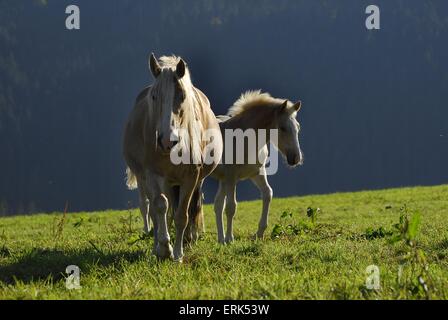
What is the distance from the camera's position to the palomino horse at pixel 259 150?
12812 millimetres

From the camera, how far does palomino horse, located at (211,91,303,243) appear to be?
42.0 ft

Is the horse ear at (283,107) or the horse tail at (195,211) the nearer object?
the horse tail at (195,211)

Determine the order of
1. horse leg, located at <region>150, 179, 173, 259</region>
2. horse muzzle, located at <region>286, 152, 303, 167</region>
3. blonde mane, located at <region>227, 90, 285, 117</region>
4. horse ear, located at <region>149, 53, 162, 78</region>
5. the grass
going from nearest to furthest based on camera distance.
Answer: the grass, horse ear, located at <region>149, 53, 162, 78</region>, horse leg, located at <region>150, 179, 173, 259</region>, horse muzzle, located at <region>286, 152, 303, 167</region>, blonde mane, located at <region>227, 90, 285, 117</region>

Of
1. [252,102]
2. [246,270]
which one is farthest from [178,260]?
[252,102]

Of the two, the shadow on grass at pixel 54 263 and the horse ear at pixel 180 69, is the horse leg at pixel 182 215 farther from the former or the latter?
the horse ear at pixel 180 69

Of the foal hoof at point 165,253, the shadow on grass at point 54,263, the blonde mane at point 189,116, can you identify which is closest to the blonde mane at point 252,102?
the blonde mane at point 189,116

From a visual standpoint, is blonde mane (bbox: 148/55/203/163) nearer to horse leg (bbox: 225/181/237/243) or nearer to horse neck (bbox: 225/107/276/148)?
horse leg (bbox: 225/181/237/243)

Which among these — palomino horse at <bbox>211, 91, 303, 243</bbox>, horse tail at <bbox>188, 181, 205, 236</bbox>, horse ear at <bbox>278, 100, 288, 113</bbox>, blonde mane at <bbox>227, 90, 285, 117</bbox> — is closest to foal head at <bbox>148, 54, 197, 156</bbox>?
horse tail at <bbox>188, 181, 205, 236</bbox>

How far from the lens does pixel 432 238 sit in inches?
460

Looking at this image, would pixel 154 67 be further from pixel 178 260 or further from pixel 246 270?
pixel 246 270

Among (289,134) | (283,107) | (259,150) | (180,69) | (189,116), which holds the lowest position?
(259,150)

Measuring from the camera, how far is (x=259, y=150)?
42.8ft

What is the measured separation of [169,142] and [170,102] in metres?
0.63

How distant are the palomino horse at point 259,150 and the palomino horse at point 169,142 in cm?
244
